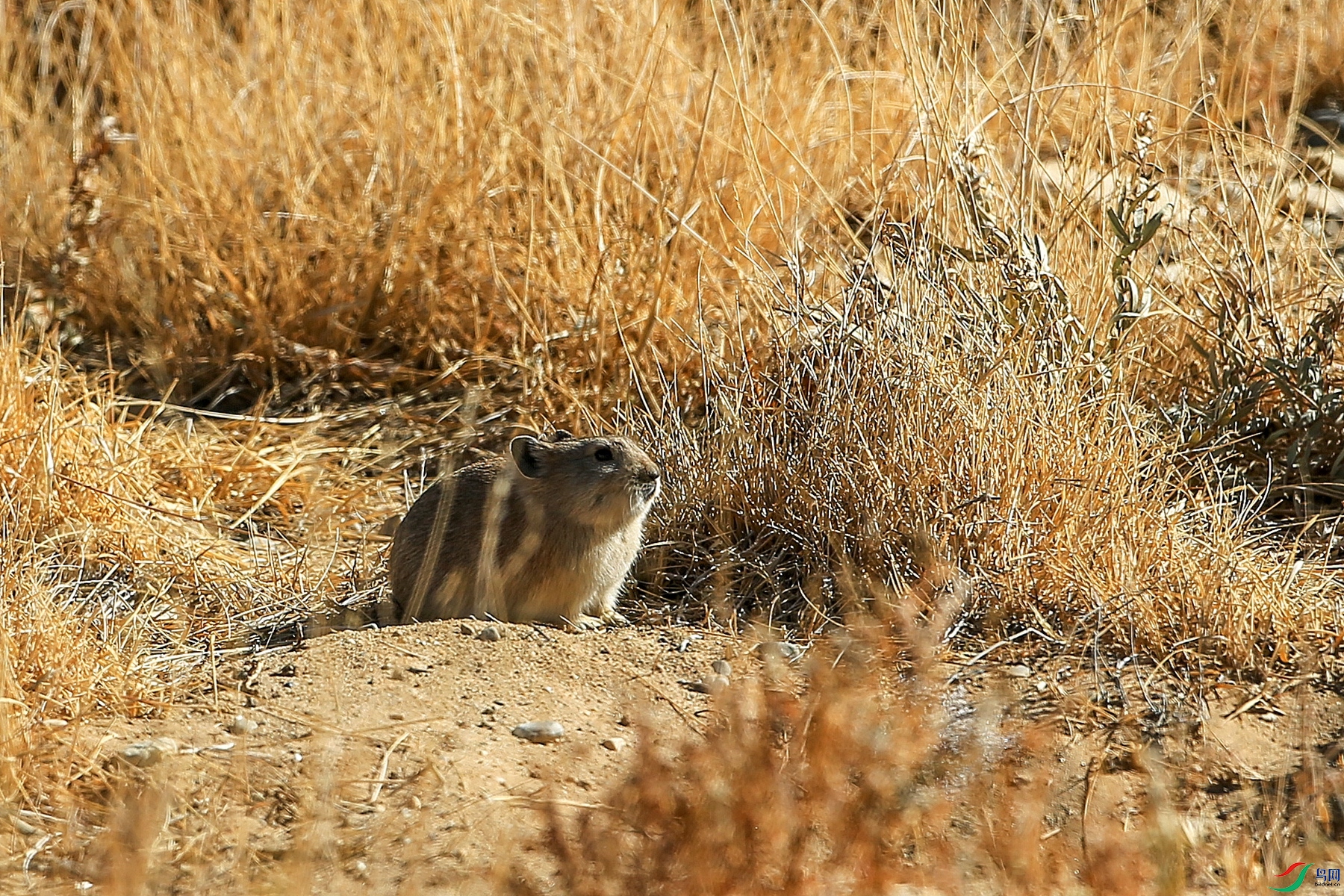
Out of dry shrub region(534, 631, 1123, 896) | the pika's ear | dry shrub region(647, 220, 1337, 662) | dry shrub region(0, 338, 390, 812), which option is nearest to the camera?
dry shrub region(534, 631, 1123, 896)

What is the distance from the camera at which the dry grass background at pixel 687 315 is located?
444cm

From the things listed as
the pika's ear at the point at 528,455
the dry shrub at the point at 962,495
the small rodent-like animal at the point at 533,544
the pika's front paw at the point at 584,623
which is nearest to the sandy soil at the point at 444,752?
the pika's front paw at the point at 584,623

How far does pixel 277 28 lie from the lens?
7.29 meters

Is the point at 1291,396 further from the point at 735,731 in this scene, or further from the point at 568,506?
the point at 735,731

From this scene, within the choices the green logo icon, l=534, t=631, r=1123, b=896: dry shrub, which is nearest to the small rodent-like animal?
l=534, t=631, r=1123, b=896: dry shrub

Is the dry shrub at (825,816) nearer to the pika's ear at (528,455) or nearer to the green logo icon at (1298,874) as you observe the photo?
the green logo icon at (1298,874)

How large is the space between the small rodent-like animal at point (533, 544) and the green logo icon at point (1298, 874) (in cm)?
203

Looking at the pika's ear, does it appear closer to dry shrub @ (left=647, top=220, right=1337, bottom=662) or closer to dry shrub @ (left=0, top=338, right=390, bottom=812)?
dry shrub @ (left=647, top=220, right=1337, bottom=662)

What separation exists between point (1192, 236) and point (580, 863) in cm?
355

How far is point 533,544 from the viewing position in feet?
15.0

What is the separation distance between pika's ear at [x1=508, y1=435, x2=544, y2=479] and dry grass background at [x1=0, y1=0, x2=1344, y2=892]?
1.70ft

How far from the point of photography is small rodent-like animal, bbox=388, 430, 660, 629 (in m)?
4.53

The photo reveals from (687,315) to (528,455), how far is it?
58.6 inches

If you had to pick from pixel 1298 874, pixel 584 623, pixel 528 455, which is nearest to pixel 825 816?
pixel 1298 874
